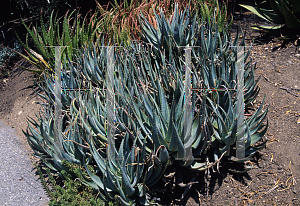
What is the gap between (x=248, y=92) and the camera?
2.59 m

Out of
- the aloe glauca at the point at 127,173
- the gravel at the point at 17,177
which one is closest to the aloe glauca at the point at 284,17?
the aloe glauca at the point at 127,173

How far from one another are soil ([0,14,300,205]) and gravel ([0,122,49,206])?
0.21 m

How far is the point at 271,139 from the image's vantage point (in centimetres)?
259

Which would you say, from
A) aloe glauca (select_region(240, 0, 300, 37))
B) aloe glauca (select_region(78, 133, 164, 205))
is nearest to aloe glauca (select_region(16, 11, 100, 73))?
aloe glauca (select_region(78, 133, 164, 205))

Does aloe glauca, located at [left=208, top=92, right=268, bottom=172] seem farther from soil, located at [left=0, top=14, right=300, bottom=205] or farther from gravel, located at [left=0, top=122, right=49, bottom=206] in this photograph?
gravel, located at [left=0, top=122, right=49, bottom=206]

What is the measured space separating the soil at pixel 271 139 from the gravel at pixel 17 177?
0.21 metres

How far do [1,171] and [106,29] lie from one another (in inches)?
89.6

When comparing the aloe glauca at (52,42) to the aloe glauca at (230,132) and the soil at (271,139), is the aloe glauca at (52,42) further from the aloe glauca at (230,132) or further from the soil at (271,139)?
the aloe glauca at (230,132)

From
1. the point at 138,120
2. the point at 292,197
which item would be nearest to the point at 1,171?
the point at 138,120

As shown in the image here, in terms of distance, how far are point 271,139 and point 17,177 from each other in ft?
7.95

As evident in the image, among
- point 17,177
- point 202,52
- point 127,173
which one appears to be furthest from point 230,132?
point 17,177

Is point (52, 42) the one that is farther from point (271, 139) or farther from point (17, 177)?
point (271, 139)

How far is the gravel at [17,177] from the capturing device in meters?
2.48

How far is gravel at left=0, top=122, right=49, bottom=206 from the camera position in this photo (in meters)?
2.48
